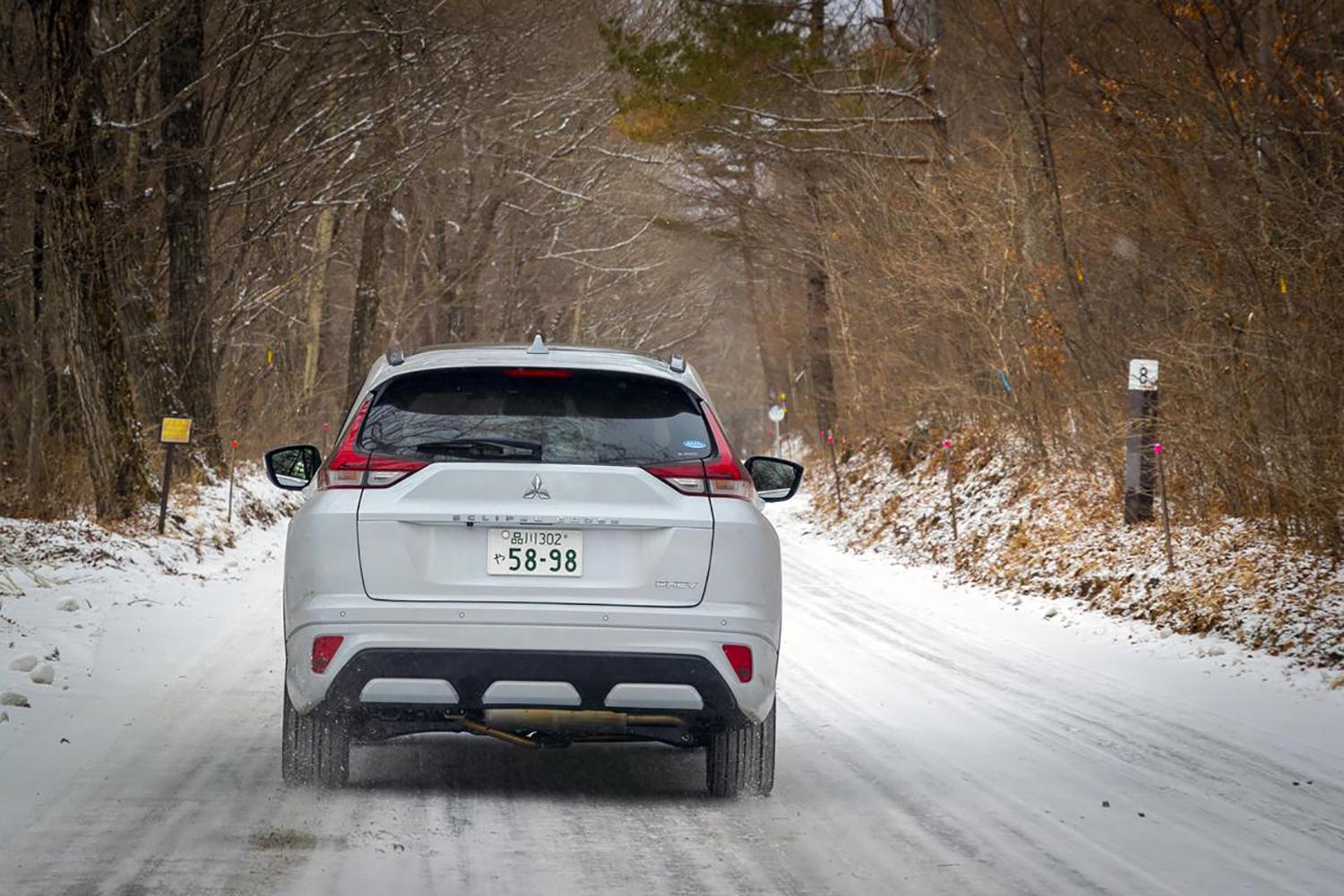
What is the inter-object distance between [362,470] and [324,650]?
0.65m

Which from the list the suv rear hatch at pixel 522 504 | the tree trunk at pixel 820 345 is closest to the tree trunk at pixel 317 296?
the tree trunk at pixel 820 345

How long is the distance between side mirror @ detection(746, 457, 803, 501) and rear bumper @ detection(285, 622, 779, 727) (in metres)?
1.20

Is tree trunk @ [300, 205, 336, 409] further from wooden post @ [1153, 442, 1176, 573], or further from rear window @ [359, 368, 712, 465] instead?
rear window @ [359, 368, 712, 465]

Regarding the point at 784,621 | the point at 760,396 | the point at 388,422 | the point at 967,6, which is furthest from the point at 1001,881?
the point at 760,396

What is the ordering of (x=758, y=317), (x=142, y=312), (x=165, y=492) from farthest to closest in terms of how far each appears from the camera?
(x=758, y=317) → (x=142, y=312) → (x=165, y=492)

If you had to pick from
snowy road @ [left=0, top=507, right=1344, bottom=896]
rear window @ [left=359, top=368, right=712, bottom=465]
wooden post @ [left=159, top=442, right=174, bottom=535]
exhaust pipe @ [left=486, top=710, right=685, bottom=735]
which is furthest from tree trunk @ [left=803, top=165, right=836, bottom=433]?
exhaust pipe @ [left=486, top=710, right=685, bottom=735]

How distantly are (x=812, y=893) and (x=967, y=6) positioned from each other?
→ 57.3 feet

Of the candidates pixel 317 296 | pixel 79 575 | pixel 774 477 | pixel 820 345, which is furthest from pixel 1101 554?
pixel 317 296

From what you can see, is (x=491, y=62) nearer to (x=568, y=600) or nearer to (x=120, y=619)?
(x=120, y=619)

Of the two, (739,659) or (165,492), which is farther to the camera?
(165,492)

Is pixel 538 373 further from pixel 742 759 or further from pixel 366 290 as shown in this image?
pixel 366 290

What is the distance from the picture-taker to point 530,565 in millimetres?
5645

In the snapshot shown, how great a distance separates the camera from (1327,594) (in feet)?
35.6

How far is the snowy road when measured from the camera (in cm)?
511
